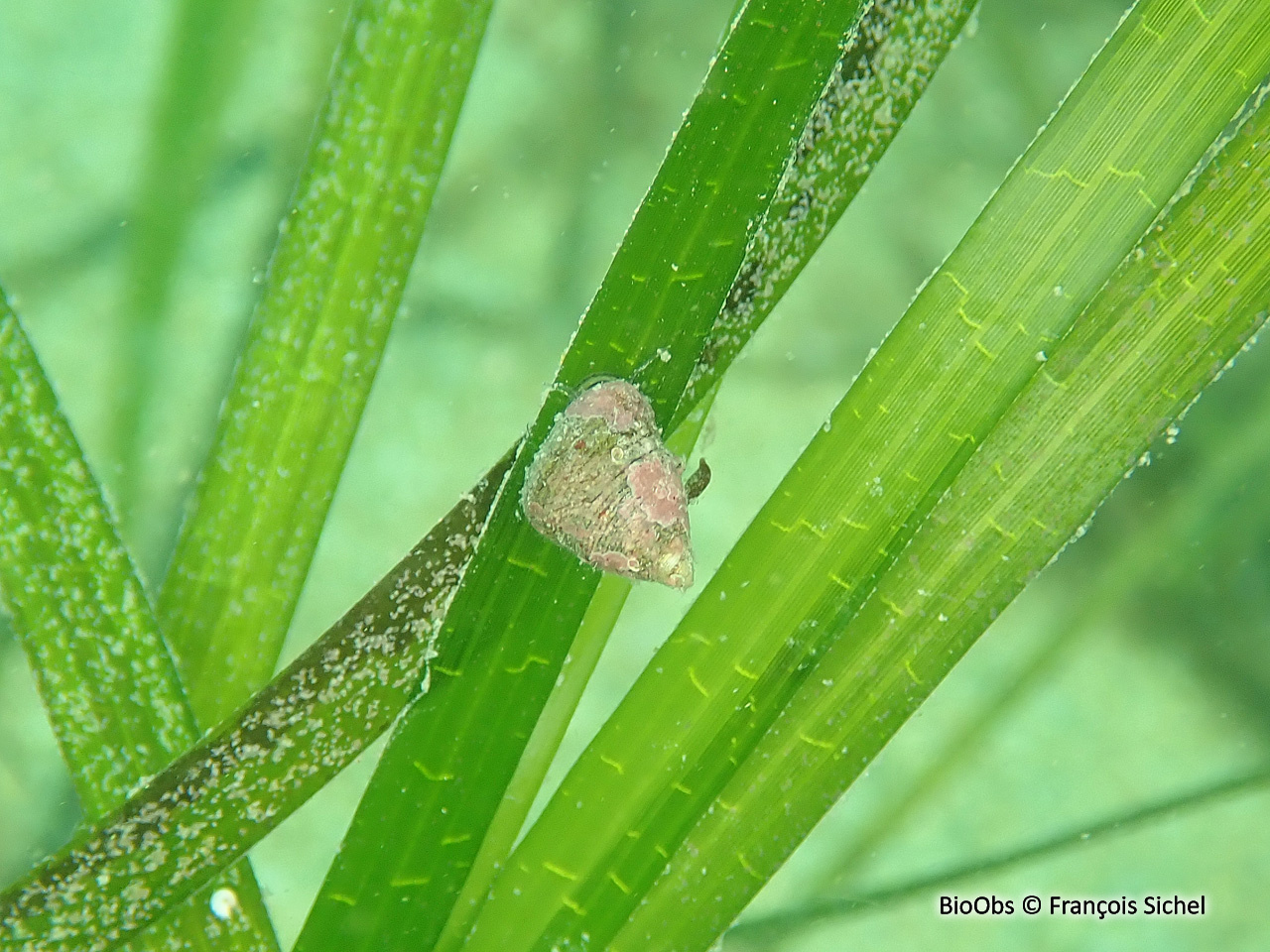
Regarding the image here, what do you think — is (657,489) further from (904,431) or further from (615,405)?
(904,431)

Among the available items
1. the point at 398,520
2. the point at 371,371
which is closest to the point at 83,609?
the point at 371,371

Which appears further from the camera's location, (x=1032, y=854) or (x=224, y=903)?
(x=1032, y=854)

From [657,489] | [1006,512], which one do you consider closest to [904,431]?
[1006,512]

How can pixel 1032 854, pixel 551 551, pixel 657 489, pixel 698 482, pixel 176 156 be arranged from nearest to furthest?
pixel 551 551 < pixel 657 489 < pixel 698 482 < pixel 176 156 < pixel 1032 854

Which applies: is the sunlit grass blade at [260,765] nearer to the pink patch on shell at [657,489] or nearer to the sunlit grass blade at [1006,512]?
the pink patch on shell at [657,489]

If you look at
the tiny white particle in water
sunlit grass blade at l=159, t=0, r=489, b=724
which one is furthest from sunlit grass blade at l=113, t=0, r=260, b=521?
the tiny white particle in water

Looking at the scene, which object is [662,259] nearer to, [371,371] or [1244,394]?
[371,371]

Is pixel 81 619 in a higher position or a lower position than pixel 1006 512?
lower

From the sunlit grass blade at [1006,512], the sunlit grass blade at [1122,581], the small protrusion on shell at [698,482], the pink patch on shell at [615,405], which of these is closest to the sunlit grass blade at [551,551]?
the pink patch on shell at [615,405]
